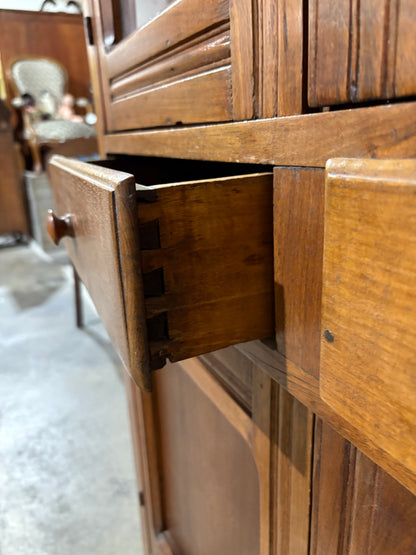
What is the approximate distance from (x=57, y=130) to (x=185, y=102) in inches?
160

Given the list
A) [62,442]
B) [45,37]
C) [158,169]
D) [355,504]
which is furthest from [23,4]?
[355,504]

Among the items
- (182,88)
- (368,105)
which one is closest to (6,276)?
(182,88)

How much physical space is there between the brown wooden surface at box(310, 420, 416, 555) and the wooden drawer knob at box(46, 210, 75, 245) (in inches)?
13.0

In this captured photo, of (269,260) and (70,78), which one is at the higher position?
(70,78)

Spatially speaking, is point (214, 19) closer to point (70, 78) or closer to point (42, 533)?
point (42, 533)

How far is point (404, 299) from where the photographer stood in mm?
224

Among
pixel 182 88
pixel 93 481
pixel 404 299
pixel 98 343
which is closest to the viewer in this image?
pixel 404 299

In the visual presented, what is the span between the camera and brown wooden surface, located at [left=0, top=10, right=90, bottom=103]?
14.0ft

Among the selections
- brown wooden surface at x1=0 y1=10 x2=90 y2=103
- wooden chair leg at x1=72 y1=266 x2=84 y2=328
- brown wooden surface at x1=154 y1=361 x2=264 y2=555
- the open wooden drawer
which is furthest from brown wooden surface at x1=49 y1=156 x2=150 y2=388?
brown wooden surface at x1=0 y1=10 x2=90 y2=103

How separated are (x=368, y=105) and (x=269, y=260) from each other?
0.15 m

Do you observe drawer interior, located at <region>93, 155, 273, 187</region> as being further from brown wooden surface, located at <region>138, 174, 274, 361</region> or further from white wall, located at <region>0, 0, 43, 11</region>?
white wall, located at <region>0, 0, 43, 11</region>

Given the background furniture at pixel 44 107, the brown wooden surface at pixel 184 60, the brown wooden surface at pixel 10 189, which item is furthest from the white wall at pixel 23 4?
the brown wooden surface at pixel 184 60

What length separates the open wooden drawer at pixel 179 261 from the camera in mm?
334

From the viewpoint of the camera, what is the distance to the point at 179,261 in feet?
1.17
